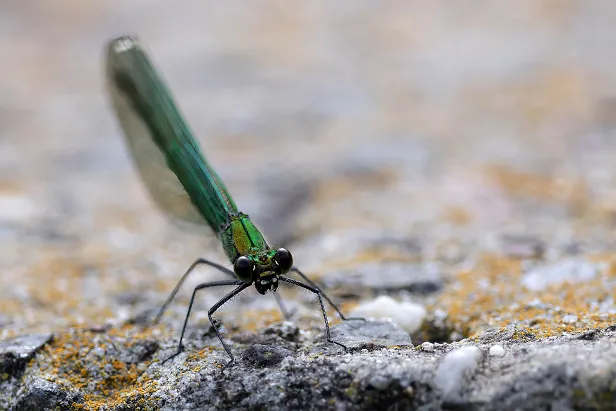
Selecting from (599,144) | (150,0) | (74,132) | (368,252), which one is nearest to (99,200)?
(74,132)

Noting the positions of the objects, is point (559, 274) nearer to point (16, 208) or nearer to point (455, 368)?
point (455, 368)

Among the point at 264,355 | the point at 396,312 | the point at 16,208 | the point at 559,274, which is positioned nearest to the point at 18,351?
the point at 264,355

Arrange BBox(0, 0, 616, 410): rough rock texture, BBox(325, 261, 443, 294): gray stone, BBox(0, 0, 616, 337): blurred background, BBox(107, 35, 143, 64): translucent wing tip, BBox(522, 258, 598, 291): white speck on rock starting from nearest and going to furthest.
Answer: BBox(0, 0, 616, 410): rough rock texture, BBox(522, 258, 598, 291): white speck on rock, BBox(325, 261, 443, 294): gray stone, BBox(107, 35, 143, 64): translucent wing tip, BBox(0, 0, 616, 337): blurred background

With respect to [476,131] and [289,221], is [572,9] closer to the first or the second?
[476,131]

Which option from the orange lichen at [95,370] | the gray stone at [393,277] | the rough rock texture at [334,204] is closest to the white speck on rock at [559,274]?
the rough rock texture at [334,204]

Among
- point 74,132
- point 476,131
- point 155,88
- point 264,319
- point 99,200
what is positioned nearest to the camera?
point 264,319

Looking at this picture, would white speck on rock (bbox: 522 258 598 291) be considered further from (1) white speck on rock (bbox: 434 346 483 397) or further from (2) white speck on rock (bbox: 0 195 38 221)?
(2) white speck on rock (bbox: 0 195 38 221)

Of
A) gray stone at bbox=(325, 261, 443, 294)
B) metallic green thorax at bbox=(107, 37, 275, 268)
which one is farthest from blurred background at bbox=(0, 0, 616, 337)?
metallic green thorax at bbox=(107, 37, 275, 268)
